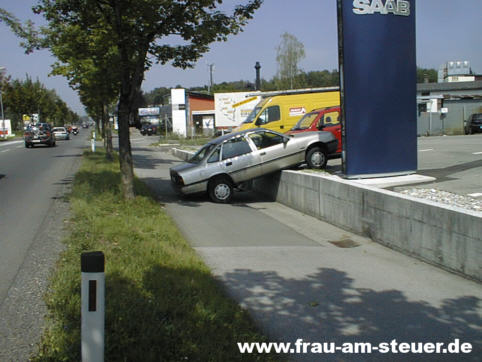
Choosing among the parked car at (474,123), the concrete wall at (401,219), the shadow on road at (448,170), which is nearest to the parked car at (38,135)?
the parked car at (474,123)

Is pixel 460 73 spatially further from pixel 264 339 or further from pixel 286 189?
pixel 264 339

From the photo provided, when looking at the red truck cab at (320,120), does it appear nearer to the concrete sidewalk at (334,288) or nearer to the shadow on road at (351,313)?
the concrete sidewalk at (334,288)

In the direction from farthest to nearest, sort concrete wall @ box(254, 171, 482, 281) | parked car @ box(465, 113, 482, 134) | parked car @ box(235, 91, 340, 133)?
parked car @ box(465, 113, 482, 134) < parked car @ box(235, 91, 340, 133) < concrete wall @ box(254, 171, 482, 281)

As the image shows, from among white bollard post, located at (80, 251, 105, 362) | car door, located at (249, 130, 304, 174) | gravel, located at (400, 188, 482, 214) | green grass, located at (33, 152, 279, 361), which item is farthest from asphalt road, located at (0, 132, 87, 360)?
gravel, located at (400, 188, 482, 214)

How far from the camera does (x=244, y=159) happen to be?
1323cm

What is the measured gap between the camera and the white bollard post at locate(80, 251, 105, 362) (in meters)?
3.04

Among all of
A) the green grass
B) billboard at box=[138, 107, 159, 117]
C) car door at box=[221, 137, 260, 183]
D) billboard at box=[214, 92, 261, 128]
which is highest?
billboard at box=[138, 107, 159, 117]

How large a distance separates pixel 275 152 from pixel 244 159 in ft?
2.77

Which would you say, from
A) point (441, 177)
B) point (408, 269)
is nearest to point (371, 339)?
point (408, 269)

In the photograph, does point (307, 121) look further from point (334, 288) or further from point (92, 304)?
point (92, 304)

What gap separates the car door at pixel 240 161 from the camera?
13180 millimetres

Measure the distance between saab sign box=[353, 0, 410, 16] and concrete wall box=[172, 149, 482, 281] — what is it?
11.8ft

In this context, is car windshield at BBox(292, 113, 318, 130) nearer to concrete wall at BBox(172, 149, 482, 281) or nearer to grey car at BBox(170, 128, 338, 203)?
grey car at BBox(170, 128, 338, 203)

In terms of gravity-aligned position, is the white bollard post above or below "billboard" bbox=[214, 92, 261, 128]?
below
